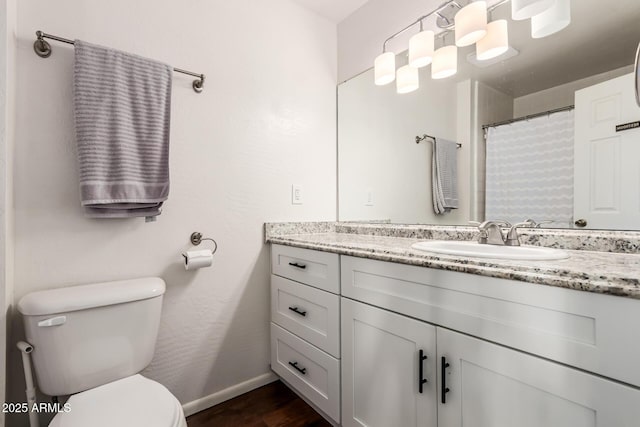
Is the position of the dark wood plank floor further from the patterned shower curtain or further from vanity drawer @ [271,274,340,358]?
the patterned shower curtain

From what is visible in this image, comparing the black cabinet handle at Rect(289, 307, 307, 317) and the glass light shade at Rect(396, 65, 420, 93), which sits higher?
the glass light shade at Rect(396, 65, 420, 93)

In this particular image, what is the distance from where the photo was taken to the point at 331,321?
1.26 meters

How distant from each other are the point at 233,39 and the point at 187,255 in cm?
114

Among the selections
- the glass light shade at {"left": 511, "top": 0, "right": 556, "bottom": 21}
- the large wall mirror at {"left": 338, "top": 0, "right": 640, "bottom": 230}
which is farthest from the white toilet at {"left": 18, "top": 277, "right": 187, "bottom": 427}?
the glass light shade at {"left": 511, "top": 0, "right": 556, "bottom": 21}

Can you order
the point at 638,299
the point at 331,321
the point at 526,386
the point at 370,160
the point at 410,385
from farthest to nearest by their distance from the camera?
the point at 370,160
the point at 331,321
the point at 410,385
the point at 526,386
the point at 638,299

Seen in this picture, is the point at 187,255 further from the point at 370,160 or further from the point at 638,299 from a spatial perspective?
the point at 638,299

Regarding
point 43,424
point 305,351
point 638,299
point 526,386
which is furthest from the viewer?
point 305,351

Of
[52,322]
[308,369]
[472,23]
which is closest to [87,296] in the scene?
[52,322]

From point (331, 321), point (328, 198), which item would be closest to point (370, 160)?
point (328, 198)

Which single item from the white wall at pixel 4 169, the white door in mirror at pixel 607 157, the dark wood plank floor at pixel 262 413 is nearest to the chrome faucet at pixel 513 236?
the white door in mirror at pixel 607 157

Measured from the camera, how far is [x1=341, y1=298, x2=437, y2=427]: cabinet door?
911mm

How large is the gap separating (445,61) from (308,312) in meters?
1.36

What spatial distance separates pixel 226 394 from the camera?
154 centimetres

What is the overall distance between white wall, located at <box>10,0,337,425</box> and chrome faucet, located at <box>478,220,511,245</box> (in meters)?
0.98
